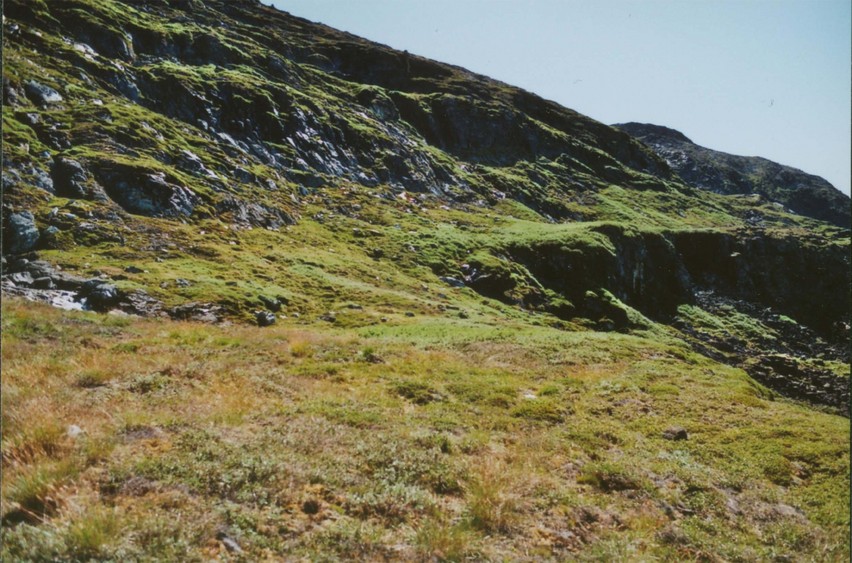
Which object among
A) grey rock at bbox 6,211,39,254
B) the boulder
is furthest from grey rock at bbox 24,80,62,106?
the boulder

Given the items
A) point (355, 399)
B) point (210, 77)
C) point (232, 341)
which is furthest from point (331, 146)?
point (355, 399)

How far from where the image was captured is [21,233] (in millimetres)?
34812

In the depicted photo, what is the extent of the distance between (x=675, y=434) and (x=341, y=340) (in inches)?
634

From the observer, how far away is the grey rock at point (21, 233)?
33969 mm

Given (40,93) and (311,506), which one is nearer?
(311,506)

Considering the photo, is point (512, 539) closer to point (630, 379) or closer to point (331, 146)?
point (630, 379)

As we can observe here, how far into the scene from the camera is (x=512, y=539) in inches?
320

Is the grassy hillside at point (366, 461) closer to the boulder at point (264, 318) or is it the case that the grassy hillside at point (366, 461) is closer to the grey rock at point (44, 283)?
the grey rock at point (44, 283)

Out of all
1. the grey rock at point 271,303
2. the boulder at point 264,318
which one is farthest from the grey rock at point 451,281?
the boulder at point 264,318

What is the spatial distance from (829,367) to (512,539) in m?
83.6

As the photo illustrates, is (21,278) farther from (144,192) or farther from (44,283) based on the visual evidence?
(144,192)

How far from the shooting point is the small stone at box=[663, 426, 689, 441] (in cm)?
1525

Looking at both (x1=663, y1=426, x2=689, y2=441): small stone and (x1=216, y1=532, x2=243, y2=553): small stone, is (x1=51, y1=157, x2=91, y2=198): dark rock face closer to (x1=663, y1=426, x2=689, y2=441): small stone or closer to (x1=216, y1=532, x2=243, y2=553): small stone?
(x1=216, y1=532, x2=243, y2=553): small stone

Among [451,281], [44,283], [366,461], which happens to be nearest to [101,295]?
[44,283]
